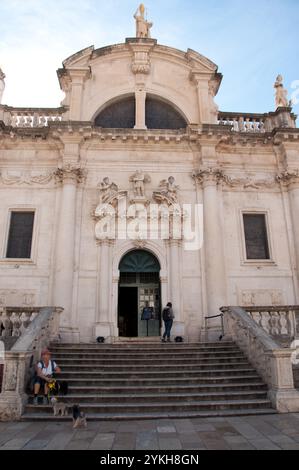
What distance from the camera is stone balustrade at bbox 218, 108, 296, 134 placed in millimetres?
17016

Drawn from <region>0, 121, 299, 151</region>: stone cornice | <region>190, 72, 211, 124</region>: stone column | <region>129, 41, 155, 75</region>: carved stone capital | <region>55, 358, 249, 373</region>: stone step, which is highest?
<region>129, 41, 155, 75</region>: carved stone capital

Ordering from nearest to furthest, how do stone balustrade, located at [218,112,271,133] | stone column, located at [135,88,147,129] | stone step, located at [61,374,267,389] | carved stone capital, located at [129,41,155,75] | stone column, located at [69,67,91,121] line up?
1. stone step, located at [61,374,267,389]
2. stone column, located at [69,67,91,121]
3. stone column, located at [135,88,147,129]
4. stone balustrade, located at [218,112,271,133]
5. carved stone capital, located at [129,41,155,75]

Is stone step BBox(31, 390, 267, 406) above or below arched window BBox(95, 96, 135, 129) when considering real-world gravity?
below

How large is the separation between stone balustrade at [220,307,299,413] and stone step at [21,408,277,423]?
45 centimetres

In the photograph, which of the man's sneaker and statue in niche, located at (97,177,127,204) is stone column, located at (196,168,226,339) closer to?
statue in niche, located at (97,177,127,204)

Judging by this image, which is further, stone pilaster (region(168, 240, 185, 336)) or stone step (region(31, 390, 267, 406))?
stone pilaster (region(168, 240, 185, 336))

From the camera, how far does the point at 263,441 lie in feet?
18.6

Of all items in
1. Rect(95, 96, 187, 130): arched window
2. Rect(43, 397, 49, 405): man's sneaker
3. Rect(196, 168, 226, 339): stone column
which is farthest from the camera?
Rect(95, 96, 187, 130): arched window

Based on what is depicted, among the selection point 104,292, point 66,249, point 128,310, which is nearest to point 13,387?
point 104,292

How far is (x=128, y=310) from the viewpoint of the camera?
52.7 feet

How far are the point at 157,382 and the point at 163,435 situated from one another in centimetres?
278

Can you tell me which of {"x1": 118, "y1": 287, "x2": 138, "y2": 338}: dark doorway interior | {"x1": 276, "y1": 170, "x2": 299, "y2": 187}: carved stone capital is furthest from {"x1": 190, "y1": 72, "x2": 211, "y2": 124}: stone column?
{"x1": 118, "y1": 287, "x2": 138, "y2": 338}: dark doorway interior

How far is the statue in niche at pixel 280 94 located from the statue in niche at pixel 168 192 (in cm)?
712

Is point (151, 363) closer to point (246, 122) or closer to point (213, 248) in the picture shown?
point (213, 248)
